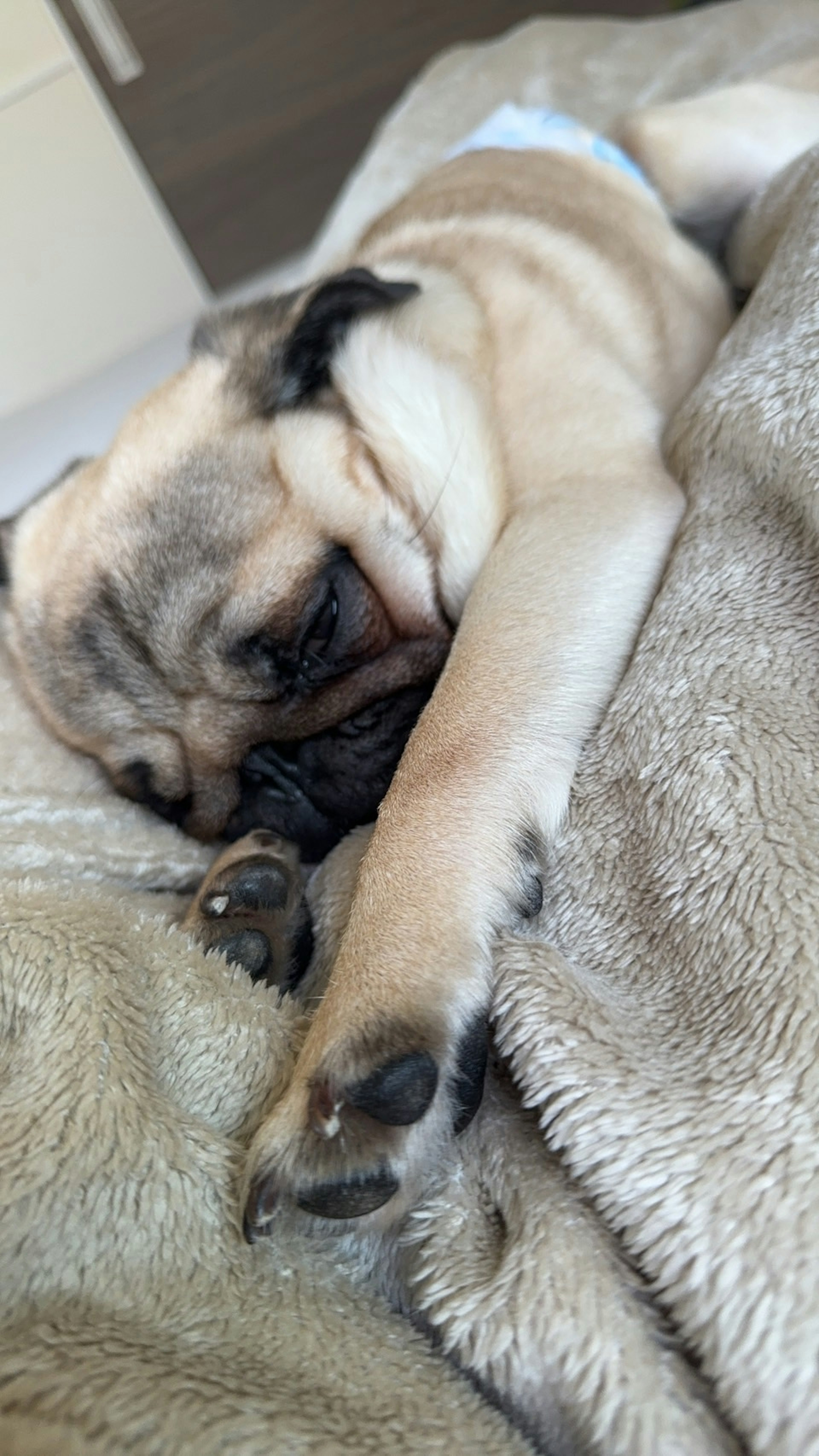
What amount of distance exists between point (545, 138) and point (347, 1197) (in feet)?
6.47

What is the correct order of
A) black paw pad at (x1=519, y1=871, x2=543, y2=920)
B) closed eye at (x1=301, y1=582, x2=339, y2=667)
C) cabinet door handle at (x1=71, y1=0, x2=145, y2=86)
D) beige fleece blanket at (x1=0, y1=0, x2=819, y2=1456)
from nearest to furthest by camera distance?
beige fleece blanket at (x1=0, y1=0, x2=819, y2=1456)
black paw pad at (x1=519, y1=871, x2=543, y2=920)
closed eye at (x1=301, y1=582, x2=339, y2=667)
cabinet door handle at (x1=71, y1=0, x2=145, y2=86)

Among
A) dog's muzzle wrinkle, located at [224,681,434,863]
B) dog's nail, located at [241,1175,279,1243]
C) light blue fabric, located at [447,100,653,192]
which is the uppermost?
light blue fabric, located at [447,100,653,192]

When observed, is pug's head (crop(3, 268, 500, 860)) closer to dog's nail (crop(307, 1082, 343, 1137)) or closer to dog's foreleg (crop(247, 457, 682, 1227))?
dog's foreleg (crop(247, 457, 682, 1227))

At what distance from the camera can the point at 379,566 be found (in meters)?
1.09

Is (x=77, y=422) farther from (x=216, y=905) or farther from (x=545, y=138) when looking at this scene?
(x=216, y=905)

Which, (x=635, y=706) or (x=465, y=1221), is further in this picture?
(x=635, y=706)

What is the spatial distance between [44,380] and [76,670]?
230 cm

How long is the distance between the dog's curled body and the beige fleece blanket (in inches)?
3.6

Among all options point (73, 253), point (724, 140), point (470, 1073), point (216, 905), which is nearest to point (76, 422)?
point (73, 253)

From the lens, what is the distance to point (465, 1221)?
64 centimetres


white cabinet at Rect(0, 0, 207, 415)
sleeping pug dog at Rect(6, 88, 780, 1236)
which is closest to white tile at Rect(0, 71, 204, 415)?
white cabinet at Rect(0, 0, 207, 415)

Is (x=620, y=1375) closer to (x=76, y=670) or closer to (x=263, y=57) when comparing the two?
(x=76, y=670)

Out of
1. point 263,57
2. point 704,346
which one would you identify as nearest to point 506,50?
point 263,57

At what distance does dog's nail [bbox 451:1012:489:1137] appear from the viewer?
68 centimetres
